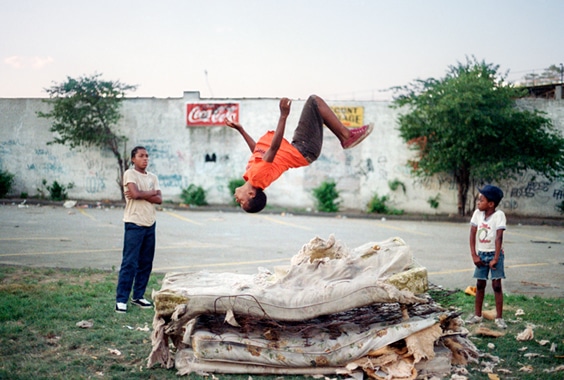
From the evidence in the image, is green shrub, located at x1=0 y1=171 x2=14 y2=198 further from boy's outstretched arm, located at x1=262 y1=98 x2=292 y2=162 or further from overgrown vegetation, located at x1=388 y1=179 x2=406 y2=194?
boy's outstretched arm, located at x1=262 y1=98 x2=292 y2=162

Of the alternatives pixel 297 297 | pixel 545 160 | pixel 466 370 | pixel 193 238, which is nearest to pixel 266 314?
pixel 297 297

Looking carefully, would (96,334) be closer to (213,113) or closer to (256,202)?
(256,202)

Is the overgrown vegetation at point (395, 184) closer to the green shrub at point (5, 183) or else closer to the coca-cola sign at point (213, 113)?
the coca-cola sign at point (213, 113)

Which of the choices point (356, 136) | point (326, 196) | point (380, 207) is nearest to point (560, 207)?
point (380, 207)

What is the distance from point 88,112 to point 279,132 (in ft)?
71.9

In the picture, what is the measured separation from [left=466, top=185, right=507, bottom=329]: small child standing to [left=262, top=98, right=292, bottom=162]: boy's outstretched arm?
2658mm

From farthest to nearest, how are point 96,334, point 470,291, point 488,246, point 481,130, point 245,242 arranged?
point 481,130 < point 245,242 < point 470,291 < point 488,246 < point 96,334

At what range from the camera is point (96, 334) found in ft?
18.7

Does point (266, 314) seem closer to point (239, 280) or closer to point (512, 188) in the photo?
point (239, 280)

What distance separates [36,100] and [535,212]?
22.5 metres

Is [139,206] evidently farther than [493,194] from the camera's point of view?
Yes

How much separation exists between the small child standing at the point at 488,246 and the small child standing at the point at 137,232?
3.87 m

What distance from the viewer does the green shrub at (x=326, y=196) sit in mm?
23219

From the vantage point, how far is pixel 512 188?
22547 mm
